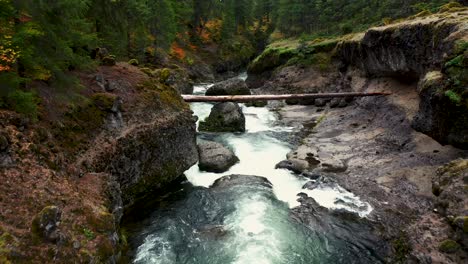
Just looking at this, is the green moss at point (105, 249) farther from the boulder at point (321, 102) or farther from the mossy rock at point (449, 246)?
the boulder at point (321, 102)

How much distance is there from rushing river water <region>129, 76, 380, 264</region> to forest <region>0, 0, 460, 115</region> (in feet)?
22.9

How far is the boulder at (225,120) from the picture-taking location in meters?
27.0

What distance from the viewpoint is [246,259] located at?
11.1 meters

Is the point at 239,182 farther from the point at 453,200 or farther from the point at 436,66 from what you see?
the point at 436,66

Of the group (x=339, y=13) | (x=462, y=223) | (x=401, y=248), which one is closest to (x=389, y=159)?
(x=462, y=223)

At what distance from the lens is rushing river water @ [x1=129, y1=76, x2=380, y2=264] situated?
1150 centimetres

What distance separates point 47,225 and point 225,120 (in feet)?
64.2

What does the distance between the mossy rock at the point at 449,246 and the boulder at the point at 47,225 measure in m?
12.1

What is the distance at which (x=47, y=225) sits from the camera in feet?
26.8

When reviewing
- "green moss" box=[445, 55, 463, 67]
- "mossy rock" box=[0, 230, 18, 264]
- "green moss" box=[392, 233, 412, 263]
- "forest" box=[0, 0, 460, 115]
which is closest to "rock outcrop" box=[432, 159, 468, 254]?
"green moss" box=[392, 233, 412, 263]

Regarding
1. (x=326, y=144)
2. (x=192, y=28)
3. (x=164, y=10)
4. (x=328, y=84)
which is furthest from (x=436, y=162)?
(x=192, y=28)

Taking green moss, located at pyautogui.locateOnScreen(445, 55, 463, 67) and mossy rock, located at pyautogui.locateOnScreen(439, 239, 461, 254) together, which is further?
green moss, located at pyautogui.locateOnScreen(445, 55, 463, 67)

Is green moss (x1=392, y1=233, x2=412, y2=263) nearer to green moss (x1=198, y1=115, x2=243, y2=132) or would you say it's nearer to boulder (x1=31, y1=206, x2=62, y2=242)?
boulder (x1=31, y1=206, x2=62, y2=242)

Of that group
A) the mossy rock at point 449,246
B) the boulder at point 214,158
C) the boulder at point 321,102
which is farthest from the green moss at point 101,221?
the boulder at point 321,102
